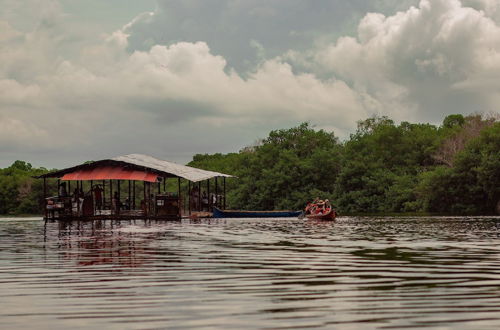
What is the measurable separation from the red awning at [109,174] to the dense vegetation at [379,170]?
34.2m

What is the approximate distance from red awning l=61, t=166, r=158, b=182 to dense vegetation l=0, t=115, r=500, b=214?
34.2 meters

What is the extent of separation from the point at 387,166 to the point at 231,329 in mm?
80054

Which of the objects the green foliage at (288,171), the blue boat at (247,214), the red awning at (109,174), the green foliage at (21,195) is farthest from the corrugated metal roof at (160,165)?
the green foliage at (21,195)

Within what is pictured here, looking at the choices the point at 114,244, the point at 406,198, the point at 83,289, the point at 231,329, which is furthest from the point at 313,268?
the point at 406,198

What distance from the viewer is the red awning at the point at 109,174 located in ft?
145

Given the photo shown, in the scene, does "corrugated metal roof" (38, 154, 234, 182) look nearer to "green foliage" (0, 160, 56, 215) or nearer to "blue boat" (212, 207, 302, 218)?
"blue boat" (212, 207, 302, 218)

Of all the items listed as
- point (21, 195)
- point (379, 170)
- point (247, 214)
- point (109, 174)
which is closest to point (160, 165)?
point (109, 174)

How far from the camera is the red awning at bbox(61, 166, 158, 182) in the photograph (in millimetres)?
44250

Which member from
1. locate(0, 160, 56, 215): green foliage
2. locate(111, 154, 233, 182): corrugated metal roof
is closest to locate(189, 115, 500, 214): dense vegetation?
locate(0, 160, 56, 215): green foliage

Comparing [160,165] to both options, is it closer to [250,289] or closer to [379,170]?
[250,289]

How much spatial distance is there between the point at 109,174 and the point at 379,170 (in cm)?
4128

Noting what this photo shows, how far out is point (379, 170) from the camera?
80.6 metres

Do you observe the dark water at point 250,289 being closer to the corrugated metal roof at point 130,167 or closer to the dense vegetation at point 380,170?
the corrugated metal roof at point 130,167

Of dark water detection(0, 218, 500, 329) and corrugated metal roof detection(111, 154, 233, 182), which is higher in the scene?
corrugated metal roof detection(111, 154, 233, 182)
